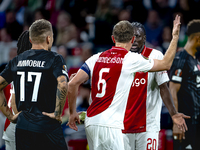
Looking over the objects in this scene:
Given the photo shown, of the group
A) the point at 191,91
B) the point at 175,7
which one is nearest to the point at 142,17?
the point at 175,7

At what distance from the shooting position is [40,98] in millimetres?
3451

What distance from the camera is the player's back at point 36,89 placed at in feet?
11.3

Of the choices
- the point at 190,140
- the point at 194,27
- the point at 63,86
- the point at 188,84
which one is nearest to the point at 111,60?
the point at 63,86

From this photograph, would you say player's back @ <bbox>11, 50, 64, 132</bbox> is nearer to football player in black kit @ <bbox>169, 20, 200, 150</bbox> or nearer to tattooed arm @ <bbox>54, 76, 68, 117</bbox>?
tattooed arm @ <bbox>54, 76, 68, 117</bbox>

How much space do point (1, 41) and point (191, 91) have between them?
5.70 meters

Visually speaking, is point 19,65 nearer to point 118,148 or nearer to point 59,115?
point 59,115

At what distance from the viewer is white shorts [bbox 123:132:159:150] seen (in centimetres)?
457

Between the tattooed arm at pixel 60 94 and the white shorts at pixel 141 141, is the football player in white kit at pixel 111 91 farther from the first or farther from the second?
the white shorts at pixel 141 141

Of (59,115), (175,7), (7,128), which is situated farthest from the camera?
(175,7)

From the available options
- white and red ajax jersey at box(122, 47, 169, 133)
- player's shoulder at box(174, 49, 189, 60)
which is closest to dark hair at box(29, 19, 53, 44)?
white and red ajax jersey at box(122, 47, 169, 133)

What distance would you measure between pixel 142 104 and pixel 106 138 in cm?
112

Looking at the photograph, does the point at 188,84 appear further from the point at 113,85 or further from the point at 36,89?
the point at 36,89

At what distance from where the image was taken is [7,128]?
15.0 feet

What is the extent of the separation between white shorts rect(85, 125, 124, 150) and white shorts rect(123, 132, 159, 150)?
35.4 inches
